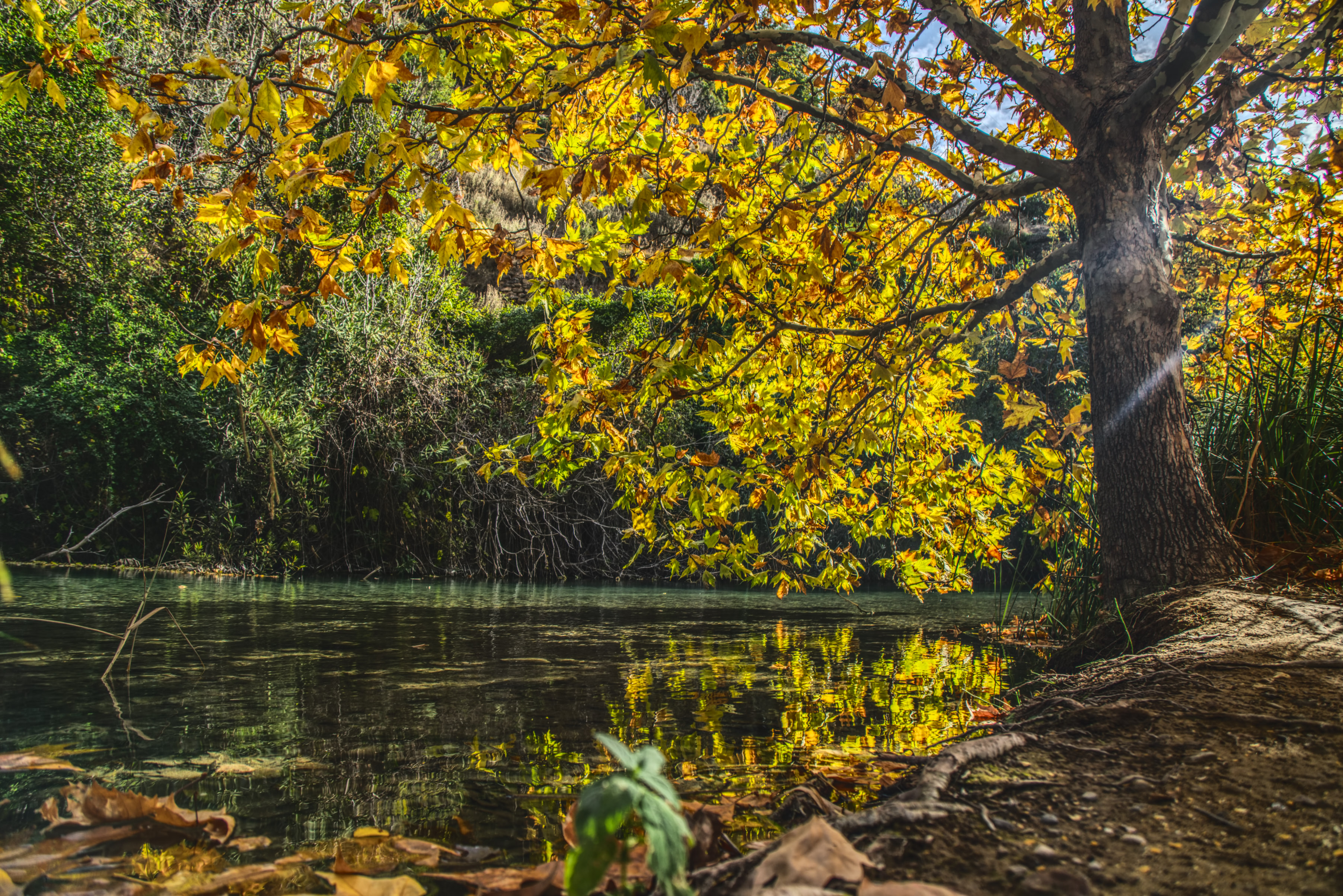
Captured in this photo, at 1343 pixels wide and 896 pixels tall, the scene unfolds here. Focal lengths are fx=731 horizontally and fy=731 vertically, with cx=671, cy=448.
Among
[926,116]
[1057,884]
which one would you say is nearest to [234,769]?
[1057,884]

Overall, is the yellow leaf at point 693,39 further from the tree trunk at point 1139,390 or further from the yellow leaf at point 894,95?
the tree trunk at point 1139,390

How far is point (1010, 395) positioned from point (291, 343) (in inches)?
116

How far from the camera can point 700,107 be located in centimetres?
1684

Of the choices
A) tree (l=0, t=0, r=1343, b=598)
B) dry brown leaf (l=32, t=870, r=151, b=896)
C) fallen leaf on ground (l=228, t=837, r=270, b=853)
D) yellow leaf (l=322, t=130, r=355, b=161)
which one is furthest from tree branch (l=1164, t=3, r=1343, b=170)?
dry brown leaf (l=32, t=870, r=151, b=896)

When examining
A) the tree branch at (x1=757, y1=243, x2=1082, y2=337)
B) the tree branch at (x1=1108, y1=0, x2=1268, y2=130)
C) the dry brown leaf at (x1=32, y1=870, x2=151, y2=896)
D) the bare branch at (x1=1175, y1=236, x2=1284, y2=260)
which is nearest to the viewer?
the dry brown leaf at (x1=32, y1=870, x2=151, y2=896)

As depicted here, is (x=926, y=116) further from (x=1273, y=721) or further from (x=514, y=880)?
(x=514, y=880)

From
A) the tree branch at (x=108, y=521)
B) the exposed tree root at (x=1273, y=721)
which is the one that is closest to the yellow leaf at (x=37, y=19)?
the tree branch at (x=108, y=521)

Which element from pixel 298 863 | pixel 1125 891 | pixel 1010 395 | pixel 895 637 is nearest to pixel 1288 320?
pixel 1010 395

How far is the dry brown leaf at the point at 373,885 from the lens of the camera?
1016mm

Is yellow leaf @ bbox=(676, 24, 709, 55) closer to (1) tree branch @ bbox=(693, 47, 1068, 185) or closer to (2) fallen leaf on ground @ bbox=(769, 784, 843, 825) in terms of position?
(1) tree branch @ bbox=(693, 47, 1068, 185)

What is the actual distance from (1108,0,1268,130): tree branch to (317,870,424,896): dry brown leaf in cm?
312

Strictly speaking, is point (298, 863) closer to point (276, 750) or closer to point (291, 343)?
point (276, 750)

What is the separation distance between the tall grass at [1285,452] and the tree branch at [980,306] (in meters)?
0.82

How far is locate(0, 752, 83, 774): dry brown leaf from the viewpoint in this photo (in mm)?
1504
